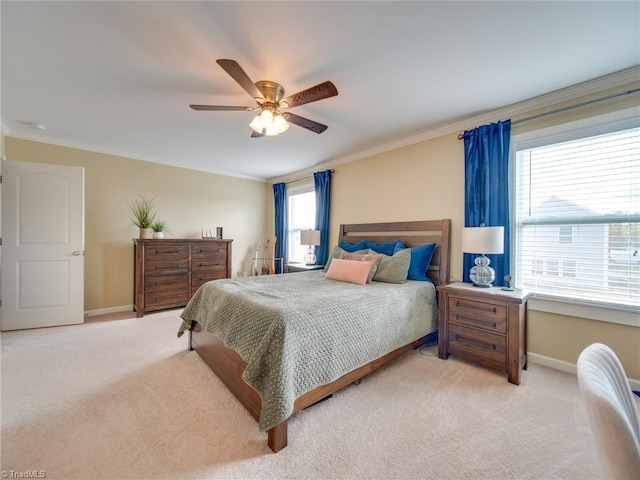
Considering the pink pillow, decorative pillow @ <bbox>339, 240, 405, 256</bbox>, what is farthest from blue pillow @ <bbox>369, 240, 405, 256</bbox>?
the pink pillow

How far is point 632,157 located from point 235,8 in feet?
10.4

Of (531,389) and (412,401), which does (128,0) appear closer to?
(412,401)

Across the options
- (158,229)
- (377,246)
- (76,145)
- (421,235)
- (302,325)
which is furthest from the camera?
(158,229)

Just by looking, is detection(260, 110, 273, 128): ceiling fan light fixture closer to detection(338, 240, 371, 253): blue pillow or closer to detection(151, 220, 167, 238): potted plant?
detection(338, 240, 371, 253): blue pillow

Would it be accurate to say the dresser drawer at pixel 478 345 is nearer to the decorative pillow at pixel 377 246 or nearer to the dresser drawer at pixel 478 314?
the dresser drawer at pixel 478 314

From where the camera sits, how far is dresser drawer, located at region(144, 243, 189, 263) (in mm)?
3830

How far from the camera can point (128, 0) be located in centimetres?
147

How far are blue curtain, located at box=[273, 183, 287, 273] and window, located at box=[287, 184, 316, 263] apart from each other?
90mm

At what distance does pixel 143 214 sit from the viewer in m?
4.05

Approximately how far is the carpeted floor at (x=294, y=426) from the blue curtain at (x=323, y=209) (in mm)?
2473

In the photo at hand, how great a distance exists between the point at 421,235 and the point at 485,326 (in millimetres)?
1302

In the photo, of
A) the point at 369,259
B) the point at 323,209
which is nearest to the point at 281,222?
the point at 323,209

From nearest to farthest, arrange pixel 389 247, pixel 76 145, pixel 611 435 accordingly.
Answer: pixel 611 435
pixel 389 247
pixel 76 145

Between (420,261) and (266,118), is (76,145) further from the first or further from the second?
(420,261)
